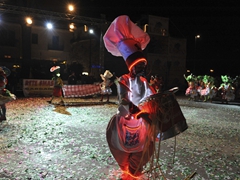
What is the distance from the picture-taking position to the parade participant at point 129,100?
3119 mm

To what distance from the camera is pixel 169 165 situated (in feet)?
15.8

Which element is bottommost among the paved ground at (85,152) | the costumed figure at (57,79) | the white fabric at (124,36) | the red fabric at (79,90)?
the paved ground at (85,152)

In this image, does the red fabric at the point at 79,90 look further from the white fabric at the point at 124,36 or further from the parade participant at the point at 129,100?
the parade participant at the point at 129,100

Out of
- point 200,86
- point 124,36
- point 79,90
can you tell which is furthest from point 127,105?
point 200,86

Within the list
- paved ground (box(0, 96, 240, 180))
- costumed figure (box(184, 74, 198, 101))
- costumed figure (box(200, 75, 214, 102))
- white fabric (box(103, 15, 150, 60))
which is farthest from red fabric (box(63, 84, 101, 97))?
white fabric (box(103, 15, 150, 60))

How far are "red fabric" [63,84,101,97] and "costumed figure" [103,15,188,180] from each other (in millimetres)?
12633

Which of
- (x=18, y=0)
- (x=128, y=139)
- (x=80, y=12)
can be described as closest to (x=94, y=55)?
(x=80, y=12)

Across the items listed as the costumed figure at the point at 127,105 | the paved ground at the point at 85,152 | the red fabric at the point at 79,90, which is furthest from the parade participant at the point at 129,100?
the red fabric at the point at 79,90

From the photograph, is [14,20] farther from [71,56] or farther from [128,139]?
[128,139]

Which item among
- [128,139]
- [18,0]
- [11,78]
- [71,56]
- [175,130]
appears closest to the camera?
[175,130]

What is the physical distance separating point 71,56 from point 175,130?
3494 centimetres

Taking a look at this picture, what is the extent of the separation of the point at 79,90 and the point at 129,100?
13935 mm

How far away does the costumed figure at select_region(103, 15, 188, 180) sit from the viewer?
3111 mm

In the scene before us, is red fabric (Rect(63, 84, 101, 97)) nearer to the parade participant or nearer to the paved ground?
the paved ground
